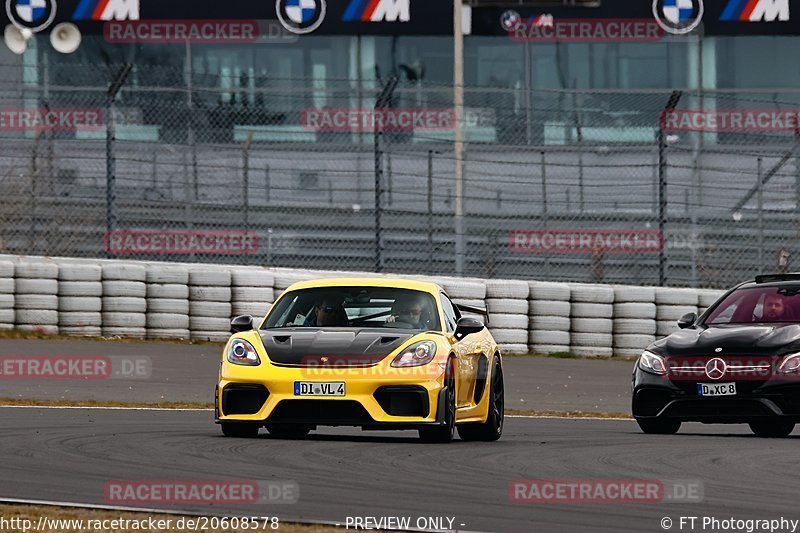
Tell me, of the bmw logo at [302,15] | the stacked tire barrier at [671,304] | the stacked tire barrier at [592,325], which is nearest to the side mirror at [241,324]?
the stacked tire barrier at [592,325]

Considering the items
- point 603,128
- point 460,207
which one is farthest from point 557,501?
point 603,128

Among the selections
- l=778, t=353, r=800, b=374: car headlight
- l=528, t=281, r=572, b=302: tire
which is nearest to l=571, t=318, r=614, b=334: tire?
l=528, t=281, r=572, b=302: tire

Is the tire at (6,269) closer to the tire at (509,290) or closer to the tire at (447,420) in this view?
the tire at (509,290)

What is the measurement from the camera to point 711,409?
39.0 feet

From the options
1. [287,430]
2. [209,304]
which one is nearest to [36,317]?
[209,304]

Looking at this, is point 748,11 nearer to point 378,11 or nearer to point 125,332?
point 378,11

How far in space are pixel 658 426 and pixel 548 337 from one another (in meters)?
7.11

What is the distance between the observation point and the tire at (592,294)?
64.1ft

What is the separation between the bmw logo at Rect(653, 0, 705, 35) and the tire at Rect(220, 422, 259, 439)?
52.4 feet

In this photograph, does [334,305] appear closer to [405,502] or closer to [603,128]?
[405,502]

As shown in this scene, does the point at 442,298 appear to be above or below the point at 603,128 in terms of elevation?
below

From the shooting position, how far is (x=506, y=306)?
19.6m

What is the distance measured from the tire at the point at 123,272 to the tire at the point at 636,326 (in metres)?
5.62

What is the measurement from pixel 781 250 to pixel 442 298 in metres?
9.51
